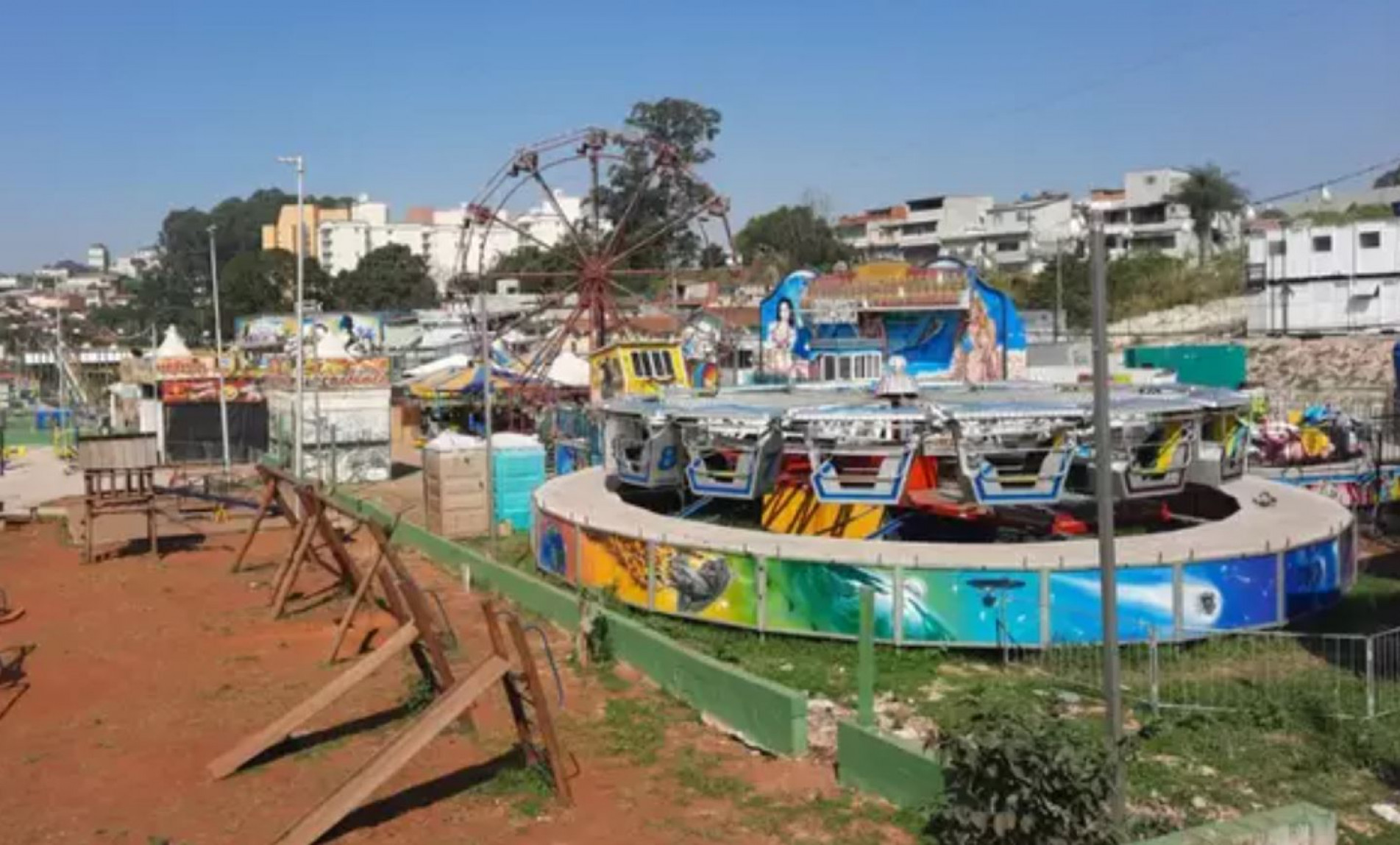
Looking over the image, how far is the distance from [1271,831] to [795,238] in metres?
89.3

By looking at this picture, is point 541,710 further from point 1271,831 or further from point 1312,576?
point 1312,576

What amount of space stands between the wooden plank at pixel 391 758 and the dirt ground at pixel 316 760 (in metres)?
0.55

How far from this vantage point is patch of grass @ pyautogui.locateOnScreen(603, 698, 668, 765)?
12.8m

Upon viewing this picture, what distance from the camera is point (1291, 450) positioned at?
29.4 m

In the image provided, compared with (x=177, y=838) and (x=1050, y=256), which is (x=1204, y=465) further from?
(x=1050, y=256)

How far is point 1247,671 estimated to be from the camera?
15234 millimetres

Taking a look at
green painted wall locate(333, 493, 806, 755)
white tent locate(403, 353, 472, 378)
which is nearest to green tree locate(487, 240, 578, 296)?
white tent locate(403, 353, 472, 378)

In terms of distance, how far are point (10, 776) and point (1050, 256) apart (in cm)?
8116

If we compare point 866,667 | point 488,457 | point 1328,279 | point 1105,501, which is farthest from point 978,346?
point 1328,279

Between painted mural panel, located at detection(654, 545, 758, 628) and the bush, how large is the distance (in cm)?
846

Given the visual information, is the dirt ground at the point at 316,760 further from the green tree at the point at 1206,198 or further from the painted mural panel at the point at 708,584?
the green tree at the point at 1206,198

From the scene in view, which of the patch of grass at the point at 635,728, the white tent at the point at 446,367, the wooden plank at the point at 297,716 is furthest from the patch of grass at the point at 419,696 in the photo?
the white tent at the point at 446,367

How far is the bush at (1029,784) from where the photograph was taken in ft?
28.3

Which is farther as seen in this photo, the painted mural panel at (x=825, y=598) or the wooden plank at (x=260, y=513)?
the wooden plank at (x=260, y=513)
